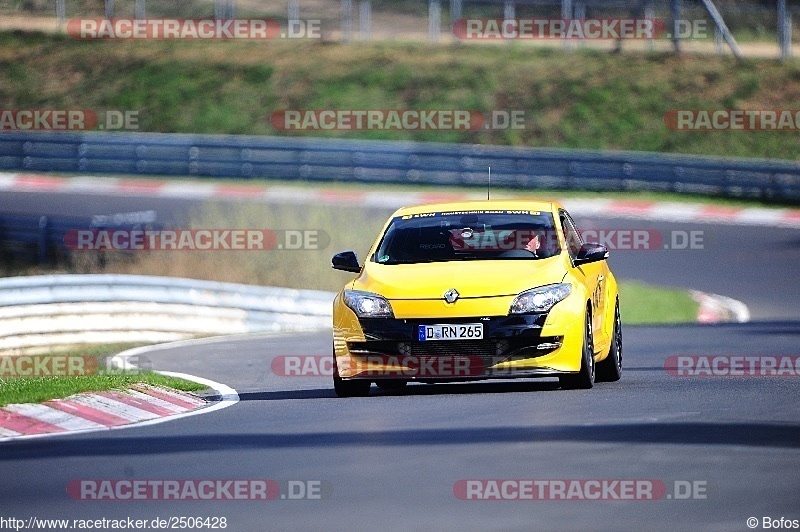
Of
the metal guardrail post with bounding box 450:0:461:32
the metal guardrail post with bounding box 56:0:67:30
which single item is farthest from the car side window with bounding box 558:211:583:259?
the metal guardrail post with bounding box 56:0:67:30

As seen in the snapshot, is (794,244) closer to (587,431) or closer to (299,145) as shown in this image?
(299,145)

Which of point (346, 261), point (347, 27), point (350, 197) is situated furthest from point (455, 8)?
point (346, 261)

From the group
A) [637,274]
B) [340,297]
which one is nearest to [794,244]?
[637,274]

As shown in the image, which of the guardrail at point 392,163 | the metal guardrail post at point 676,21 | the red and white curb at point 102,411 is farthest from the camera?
the metal guardrail post at point 676,21

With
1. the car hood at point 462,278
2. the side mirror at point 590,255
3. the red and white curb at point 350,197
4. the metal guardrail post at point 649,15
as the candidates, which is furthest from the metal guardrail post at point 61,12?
the side mirror at point 590,255

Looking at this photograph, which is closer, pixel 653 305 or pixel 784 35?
pixel 653 305

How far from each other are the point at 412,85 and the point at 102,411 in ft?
113

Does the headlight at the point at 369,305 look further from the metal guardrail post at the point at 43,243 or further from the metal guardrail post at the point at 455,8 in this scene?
the metal guardrail post at the point at 455,8

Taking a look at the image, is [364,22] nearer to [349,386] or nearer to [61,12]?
[61,12]

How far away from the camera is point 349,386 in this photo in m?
13.3

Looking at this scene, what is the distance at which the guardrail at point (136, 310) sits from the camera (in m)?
20.4

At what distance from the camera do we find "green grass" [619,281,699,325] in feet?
79.6

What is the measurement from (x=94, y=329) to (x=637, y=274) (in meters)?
9.50

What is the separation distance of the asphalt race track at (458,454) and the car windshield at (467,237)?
1.06 metres
